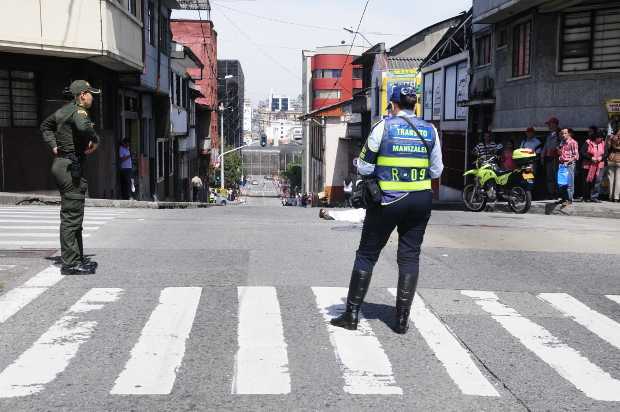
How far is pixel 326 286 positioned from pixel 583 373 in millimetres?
3103

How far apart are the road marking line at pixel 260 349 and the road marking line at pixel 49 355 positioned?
→ 4.00 ft

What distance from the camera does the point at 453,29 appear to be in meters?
32.2

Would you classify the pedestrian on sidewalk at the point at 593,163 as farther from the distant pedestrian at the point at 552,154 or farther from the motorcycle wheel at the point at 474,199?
the motorcycle wheel at the point at 474,199

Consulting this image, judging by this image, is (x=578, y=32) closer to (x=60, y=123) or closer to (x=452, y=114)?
(x=452, y=114)

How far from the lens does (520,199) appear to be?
16.8m

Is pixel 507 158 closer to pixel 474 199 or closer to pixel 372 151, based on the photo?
pixel 474 199

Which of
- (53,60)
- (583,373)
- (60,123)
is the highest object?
(53,60)

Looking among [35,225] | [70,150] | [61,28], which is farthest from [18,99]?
[70,150]

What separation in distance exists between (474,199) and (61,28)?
36.1 feet

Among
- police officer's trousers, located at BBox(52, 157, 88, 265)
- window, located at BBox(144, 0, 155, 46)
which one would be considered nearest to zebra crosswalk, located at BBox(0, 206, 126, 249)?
police officer's trousers, located at BBox(52, 157, 88, 265)

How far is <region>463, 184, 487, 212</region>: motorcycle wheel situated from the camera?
17.2 m


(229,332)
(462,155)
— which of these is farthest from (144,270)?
(462,155)

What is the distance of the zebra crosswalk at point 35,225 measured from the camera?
9852mm

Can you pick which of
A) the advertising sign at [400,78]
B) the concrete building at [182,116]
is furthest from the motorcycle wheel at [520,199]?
the advertising sign at [400,78]
